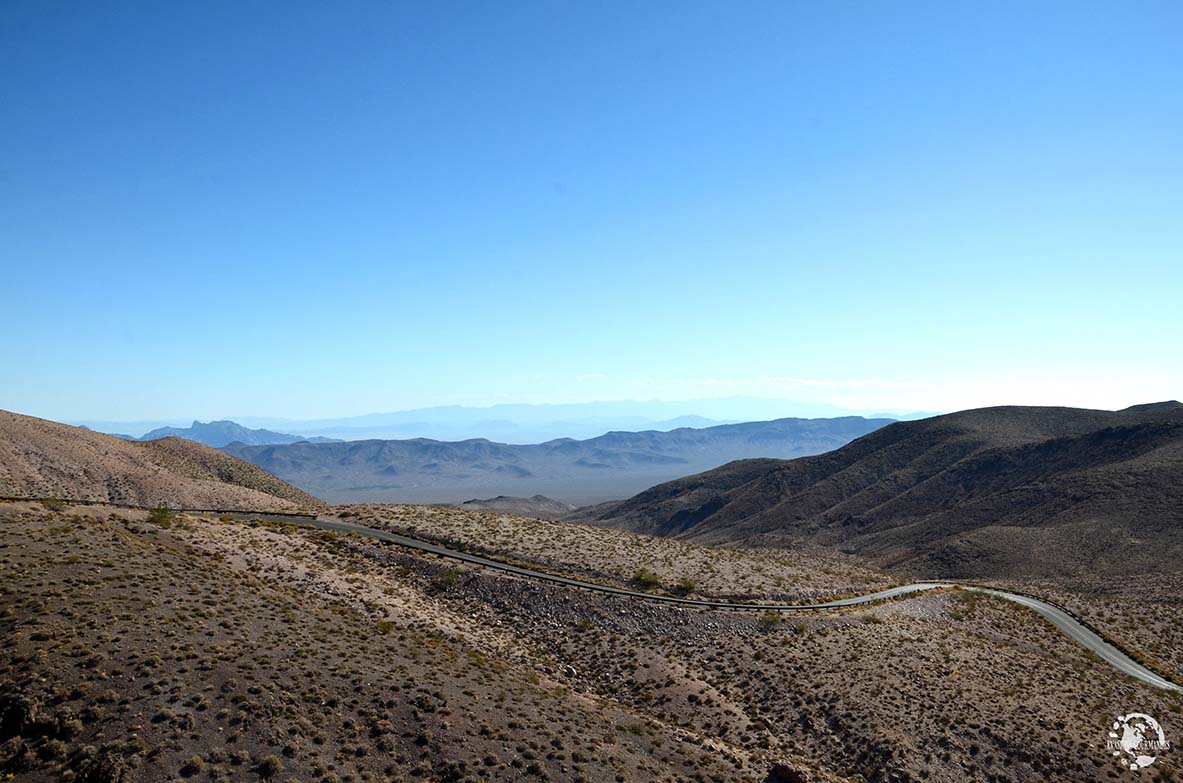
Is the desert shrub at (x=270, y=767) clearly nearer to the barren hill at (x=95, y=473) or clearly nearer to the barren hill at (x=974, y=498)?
the barren hill at (x=95, y=473)

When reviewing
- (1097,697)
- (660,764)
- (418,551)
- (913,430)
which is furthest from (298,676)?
(913,430)

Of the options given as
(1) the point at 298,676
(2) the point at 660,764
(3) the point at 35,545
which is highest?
(3) the point at 35,545

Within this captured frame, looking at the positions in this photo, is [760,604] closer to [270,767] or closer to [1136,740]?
[1136,740]

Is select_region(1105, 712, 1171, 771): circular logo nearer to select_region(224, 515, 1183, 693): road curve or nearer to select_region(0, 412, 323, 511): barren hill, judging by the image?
select_region(224, 515, 1183, 693): road curve

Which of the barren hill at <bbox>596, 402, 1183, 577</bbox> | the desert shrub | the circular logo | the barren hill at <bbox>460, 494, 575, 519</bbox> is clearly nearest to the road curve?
the circular logo

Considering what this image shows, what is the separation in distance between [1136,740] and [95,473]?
220ft

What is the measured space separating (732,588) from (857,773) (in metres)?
15.9

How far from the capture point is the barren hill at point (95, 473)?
1772 inches

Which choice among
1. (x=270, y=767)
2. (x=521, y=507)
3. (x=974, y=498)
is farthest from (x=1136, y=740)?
(x=521, y=507)

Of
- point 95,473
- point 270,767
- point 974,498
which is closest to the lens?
point 270,767

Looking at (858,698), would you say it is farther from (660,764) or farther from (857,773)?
(660,764)

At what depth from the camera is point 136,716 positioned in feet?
48.8

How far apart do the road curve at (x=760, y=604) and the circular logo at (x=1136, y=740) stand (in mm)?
6366

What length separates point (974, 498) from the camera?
334 ft
